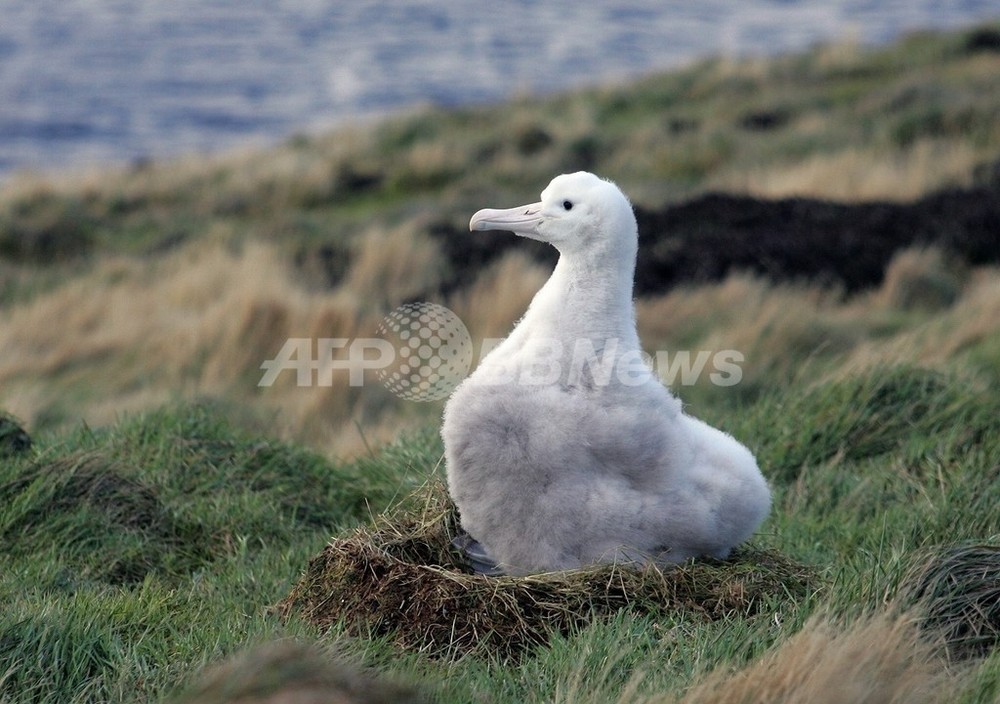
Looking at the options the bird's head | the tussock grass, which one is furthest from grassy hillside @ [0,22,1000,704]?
the bird's head

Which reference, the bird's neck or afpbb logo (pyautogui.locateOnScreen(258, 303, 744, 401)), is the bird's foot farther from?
afpbb logo (pyautogui.locateOnScreen(258, 303, 744, 401))

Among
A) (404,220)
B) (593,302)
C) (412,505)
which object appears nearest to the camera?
(593,302)

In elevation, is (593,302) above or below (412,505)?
above

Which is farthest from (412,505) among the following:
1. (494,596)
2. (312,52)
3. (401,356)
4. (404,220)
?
(312,52)

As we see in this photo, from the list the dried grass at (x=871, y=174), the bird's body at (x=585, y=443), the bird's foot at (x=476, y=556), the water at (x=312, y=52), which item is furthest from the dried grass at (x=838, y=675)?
the water at (x=312, y=52)

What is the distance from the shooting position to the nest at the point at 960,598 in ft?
10.2

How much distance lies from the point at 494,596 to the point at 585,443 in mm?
486

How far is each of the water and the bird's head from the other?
22430 millimetres

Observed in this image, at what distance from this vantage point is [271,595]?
4074 millimetres

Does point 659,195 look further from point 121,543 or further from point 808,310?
point 121,543

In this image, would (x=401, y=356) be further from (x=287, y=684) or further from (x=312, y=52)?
(x=312, y=52)

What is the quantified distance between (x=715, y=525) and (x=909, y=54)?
77.9 feet

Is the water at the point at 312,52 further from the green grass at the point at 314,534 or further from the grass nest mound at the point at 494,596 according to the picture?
the grass nest mound at the point at 494,596

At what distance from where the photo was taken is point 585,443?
3.52m
